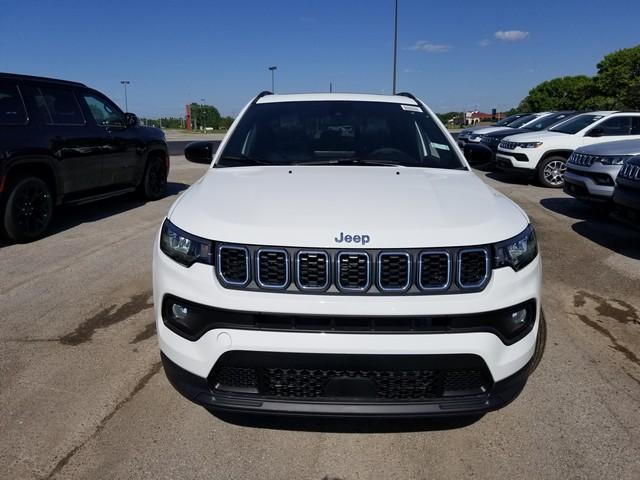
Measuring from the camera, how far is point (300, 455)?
2434 mm

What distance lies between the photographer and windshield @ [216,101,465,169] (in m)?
3.43

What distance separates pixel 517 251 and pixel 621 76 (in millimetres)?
42196

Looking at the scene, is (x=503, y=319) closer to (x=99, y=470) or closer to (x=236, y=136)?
(x=99, y=470)

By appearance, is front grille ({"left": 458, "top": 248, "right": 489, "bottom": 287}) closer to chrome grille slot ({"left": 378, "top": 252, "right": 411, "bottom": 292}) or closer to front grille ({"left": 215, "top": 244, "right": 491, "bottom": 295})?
front grille ({"left": 215, "top": 244, "right": 491, "bottom": 295})

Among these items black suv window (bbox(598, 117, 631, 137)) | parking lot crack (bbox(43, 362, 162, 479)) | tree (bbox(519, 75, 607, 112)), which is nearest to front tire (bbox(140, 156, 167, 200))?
parking lot crack (bbox(43, 362, 162, 479))

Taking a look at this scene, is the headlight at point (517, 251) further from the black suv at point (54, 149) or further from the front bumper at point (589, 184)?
the front bumper at point (589, 184)

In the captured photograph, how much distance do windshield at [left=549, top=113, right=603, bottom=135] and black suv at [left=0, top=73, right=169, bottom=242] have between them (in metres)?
9.17

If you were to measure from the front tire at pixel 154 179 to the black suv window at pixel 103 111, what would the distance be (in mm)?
1151

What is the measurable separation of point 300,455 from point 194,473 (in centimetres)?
49

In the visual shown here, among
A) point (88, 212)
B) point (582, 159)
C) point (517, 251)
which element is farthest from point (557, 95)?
point (517, 251)

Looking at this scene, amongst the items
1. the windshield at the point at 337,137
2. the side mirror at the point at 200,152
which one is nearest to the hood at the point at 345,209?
the windshield at the point at 337,137

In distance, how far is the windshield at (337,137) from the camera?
3.43 meters

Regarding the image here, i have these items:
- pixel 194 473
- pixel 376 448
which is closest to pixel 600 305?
pixel 376 448

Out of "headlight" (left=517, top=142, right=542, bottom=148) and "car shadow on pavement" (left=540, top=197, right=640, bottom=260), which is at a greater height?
"headlight" (left=517, top=142, right=542, bottom=148)
